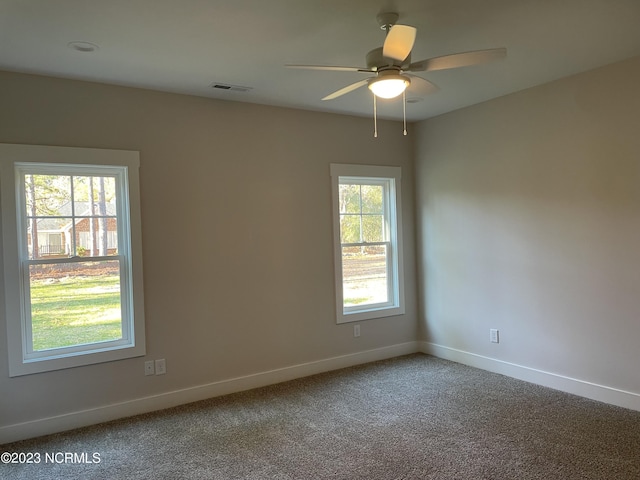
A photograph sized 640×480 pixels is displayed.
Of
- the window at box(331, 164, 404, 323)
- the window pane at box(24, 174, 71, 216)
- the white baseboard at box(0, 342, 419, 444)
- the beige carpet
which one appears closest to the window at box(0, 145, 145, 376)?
the window pane at box(24, 174, 71, 216)

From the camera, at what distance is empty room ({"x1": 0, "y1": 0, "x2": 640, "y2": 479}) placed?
2.66 metres

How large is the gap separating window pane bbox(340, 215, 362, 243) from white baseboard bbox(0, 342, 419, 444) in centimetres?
120

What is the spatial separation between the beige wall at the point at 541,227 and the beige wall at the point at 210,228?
0.94 meters

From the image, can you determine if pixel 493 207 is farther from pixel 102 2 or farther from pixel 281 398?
pixel 102 2

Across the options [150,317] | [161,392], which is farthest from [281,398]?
[150,317]

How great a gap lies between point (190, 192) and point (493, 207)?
280 cm

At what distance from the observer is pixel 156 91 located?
368cm

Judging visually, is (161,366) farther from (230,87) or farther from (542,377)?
(542,377)

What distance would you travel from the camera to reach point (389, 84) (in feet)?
8.11

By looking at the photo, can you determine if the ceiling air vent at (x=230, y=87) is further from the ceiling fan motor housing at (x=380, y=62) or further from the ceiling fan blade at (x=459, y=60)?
the ceiling fan blade at (x=459, y=60)

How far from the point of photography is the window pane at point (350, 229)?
4745 millimetres

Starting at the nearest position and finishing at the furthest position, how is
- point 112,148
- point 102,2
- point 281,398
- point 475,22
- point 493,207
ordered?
1. point 102,2
2. point 475,22
3. point 112,148
4. point 281,398
5. point 493,207

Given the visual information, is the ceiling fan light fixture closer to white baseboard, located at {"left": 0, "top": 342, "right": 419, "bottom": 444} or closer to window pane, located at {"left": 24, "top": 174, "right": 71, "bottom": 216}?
window pane, located at {"left": 24, "top": 174, "right": 71, "bottom": 216}

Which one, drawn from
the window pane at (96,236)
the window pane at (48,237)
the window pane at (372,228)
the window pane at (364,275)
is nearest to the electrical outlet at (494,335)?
the window pane at (364,275)
